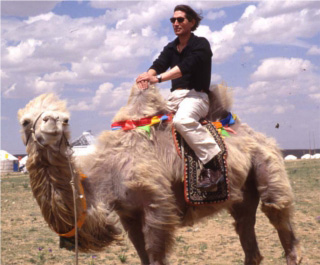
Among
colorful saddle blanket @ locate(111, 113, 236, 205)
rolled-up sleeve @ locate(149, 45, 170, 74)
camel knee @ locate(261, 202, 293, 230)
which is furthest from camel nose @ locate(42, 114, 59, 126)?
camel knee @ locate(261, 202, 293, 230)

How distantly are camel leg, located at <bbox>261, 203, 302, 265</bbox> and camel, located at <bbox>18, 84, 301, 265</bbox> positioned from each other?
0.01m

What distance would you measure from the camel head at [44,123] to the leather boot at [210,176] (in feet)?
4.97

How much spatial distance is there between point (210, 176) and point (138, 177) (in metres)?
0.79

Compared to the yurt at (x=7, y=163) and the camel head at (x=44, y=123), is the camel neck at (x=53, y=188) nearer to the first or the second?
the camel head at (x=44, y=123)

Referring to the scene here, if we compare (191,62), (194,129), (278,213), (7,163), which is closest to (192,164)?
(194,129)

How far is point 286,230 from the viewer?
5.96 meters

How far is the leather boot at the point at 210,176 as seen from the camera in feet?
16.5

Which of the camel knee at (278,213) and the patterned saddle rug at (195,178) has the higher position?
the patterned saddle rug at (195,178)

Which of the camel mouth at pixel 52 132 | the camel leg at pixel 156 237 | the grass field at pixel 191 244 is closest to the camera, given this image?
the camel mouth at pixel 52 132

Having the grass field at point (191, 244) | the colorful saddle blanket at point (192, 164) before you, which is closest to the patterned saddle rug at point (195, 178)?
the colorful saddle blanket at point (192, 164)

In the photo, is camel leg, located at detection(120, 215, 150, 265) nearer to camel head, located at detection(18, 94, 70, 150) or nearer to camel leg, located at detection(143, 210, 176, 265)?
camel leg, located at detection(143, 210, 176, 265)

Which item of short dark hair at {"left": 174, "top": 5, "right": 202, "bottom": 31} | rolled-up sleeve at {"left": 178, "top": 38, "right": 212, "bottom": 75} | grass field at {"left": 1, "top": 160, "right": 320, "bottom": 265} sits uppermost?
short dark hair at {"left": 174, "top": 5, "right": 202, "bottom": 31}

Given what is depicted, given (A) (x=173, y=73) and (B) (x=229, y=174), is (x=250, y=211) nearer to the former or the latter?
(B) (x=229, y=174)

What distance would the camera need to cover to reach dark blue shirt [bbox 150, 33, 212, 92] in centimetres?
526
